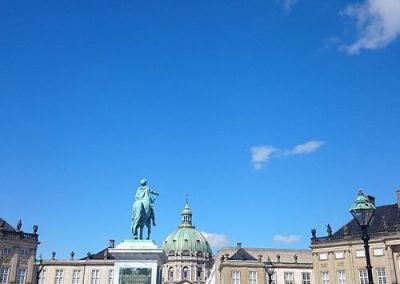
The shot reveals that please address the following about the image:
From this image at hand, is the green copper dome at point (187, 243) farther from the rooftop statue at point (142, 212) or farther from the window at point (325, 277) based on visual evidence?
the rooftop statue at point (142, 212)

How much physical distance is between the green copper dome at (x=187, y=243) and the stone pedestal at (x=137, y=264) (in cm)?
13484

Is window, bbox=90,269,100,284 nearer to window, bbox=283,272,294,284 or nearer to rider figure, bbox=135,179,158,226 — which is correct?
window, bbox=283,272,294,284

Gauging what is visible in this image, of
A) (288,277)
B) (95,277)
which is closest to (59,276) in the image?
(95,277)

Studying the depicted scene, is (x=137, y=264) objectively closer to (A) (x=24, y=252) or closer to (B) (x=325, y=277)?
(B) (x=325, y=277)

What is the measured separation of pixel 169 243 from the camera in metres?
163

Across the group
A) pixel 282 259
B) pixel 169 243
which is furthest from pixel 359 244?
pixel 169 243

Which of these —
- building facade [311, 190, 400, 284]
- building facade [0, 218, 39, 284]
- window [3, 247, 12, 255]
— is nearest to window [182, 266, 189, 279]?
building facade [0, 218, 39, 284]

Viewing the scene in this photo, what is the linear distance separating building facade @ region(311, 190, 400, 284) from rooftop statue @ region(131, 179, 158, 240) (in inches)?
1636

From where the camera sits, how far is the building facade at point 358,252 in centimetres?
5656

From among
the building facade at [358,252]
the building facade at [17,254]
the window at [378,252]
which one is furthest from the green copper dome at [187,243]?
the window at [378,252]

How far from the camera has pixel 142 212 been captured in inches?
984

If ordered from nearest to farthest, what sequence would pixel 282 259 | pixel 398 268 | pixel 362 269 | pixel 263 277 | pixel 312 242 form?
pixel 398 268, pixel 362 269, pixel 312 242, pixel 263 277, pixel 282 259

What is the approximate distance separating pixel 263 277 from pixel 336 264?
14822mm

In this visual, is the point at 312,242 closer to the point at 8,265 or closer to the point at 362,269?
the point at 362,269
